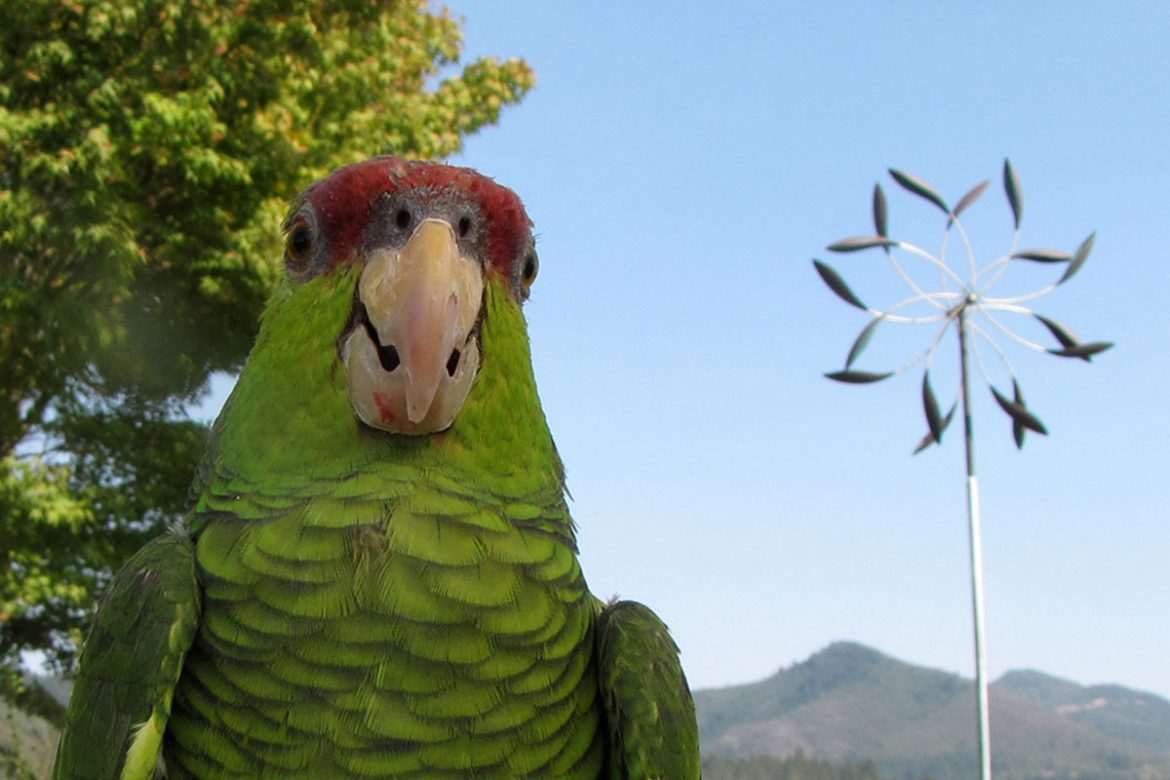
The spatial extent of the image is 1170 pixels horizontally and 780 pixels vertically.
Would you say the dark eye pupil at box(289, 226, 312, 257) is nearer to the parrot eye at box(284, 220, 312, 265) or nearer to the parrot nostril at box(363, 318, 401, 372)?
the parrot eye at box(284, 220, 312, 265)

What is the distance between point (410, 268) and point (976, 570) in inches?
334

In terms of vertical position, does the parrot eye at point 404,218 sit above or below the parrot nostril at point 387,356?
above

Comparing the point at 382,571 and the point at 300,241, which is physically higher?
the point at 300,241

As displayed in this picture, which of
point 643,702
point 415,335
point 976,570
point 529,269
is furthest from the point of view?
point 976,570

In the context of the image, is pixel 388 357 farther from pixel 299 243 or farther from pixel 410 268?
pixel 299 243

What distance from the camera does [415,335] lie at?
1.58 meters

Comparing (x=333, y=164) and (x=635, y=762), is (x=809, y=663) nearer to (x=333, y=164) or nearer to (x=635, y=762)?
(x=333, y=164)

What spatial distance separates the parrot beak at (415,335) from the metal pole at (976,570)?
26.6ft

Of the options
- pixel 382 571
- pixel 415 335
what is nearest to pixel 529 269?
pixel 415 335

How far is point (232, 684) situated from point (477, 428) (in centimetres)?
62

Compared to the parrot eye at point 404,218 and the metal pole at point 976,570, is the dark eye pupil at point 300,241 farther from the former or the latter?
the metal pole at point 976,570

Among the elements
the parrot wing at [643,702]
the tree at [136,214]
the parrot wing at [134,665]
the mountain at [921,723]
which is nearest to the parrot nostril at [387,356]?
the parrot wing at [134,665]

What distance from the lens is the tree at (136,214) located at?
8391 millimetres

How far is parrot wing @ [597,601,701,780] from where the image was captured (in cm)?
180
